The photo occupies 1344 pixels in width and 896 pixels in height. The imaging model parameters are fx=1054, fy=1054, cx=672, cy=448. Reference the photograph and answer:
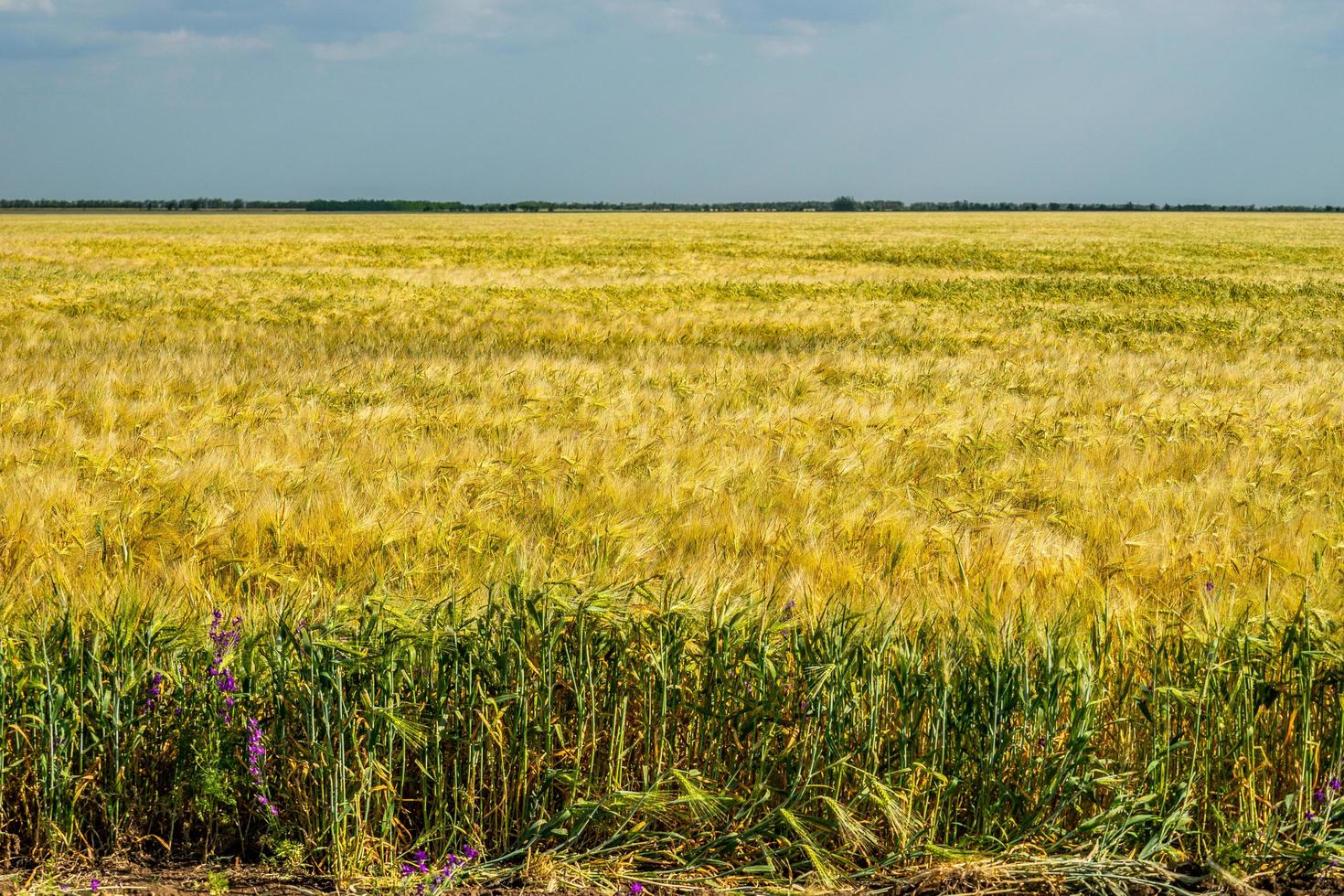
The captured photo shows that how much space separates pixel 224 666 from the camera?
2400mm

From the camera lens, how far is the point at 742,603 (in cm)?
265

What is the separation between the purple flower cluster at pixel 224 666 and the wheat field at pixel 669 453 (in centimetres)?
36

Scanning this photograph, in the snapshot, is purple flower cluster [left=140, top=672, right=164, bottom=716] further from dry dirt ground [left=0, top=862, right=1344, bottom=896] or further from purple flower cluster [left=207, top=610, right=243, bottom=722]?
dry dirt ground [left=0, top=862, right=1344, bottom=896]

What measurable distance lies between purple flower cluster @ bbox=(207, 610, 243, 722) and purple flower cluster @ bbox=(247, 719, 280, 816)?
7 centimetres

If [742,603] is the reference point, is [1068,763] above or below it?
below

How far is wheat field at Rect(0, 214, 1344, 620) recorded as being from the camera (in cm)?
373

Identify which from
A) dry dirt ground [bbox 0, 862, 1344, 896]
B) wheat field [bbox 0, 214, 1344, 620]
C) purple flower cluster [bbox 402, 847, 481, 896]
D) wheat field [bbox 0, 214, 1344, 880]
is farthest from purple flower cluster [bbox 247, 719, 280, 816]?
wheat field [bbox 0, 214, 1344, 620]

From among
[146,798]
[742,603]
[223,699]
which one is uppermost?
[742,603]

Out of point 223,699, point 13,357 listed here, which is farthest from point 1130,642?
point 13,357

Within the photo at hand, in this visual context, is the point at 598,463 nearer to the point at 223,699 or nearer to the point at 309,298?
the point at 223,699

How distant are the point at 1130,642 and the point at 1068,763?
0.44 metres

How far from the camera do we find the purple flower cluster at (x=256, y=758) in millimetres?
A: 2338

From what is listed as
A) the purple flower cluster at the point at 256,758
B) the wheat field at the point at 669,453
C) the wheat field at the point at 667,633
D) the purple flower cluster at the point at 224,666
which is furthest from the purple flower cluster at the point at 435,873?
the wheat field at the point at 669,453

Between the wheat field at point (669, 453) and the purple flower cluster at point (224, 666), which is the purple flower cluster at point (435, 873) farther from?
the wheat field at point (669, 453)
